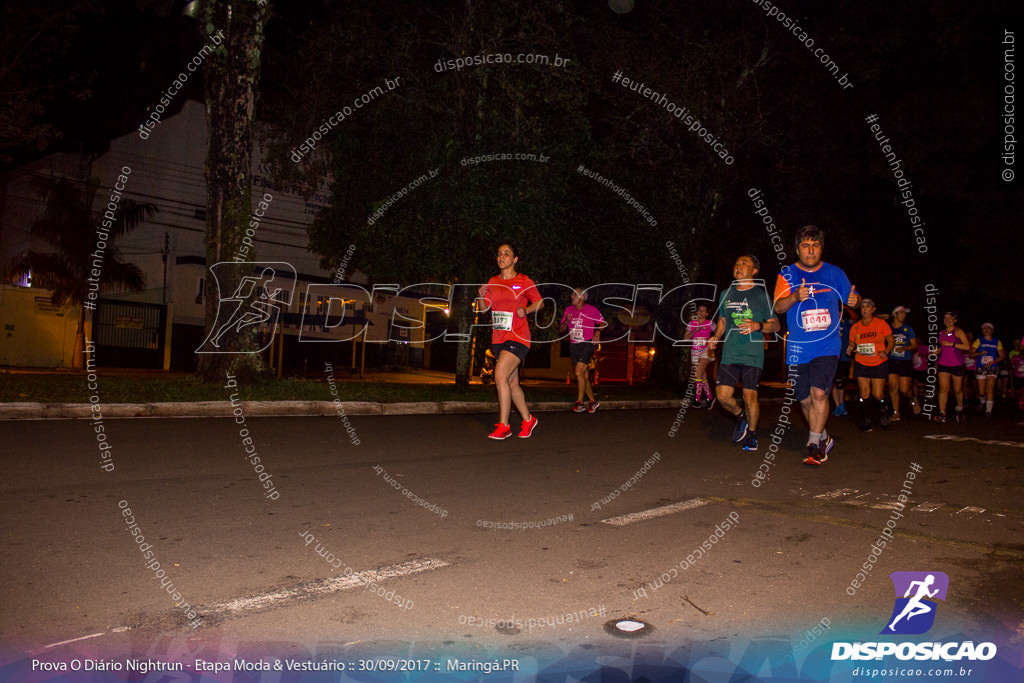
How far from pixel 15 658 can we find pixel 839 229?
23.3 m

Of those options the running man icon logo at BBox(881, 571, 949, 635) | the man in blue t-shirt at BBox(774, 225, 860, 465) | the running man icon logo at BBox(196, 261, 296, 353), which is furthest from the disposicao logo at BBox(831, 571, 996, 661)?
the running man icon logo at BBox(196, 261, 296, 353)

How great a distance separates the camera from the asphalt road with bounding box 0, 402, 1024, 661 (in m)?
3.20

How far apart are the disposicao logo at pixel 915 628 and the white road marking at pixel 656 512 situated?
1.58m

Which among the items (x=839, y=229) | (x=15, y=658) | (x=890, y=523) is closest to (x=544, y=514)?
(x=890, y=523)

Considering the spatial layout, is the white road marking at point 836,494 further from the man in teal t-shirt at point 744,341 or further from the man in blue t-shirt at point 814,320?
the man in teal t-shirt at point 744,341

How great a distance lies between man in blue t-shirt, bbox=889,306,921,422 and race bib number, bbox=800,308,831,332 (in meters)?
7.06

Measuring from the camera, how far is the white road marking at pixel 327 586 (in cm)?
333

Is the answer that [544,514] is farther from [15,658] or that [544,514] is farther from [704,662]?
[15,658]

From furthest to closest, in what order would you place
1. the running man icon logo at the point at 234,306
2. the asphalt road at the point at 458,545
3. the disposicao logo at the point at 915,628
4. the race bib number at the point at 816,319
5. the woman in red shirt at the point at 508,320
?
the running man icon logo at the point at 234,306
the woman in red shirt at the point at 508,320
the race bib number at the point at 816,319
the asphalt road at the point at 458,545
the disposicao logo at the point at 915,628

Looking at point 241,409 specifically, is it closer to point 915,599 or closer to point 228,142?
point 228,142

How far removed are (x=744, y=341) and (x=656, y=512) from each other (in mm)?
3954

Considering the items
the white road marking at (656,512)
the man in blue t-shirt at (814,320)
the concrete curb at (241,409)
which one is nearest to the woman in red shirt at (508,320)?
the man in blue t-shirt at (814,320)

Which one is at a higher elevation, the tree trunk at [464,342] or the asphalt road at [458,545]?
the tree trunk at [464,342]

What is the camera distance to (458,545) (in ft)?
14.6
